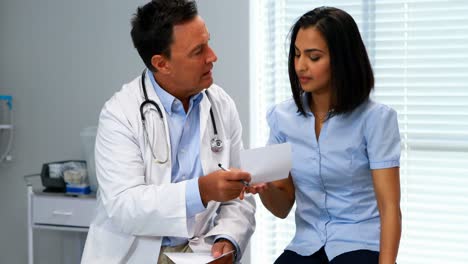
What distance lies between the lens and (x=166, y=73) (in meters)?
2.02

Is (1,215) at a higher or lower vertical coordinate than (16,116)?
lower

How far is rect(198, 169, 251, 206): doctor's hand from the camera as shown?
177 centimetres

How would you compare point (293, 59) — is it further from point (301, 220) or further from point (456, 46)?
point (456, 46)

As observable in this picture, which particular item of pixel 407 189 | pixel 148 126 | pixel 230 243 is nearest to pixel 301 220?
pixel 230 243

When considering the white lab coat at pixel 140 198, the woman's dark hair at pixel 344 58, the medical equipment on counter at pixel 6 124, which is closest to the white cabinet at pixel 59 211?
the medical equipment on counter at pixel 6 124

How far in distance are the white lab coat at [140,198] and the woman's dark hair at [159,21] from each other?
115 millimetres

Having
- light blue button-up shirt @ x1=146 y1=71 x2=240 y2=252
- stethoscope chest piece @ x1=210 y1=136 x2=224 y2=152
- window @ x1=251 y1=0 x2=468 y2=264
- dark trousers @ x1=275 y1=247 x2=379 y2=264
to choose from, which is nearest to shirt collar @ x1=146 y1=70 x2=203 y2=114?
light blue button-up shirt @ x1=146 y1=71 x2=240 y2=252

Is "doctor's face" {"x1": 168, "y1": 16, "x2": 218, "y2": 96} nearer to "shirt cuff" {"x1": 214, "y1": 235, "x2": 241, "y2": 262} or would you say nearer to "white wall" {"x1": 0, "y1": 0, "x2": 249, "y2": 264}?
"shirt cuff" {"x1": 214, "y1": 235, "x2": 241, "y2": 262}

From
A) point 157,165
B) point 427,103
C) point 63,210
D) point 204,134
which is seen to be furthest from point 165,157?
point 427,103

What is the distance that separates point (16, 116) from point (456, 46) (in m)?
2.18

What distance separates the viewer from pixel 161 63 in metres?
2.01

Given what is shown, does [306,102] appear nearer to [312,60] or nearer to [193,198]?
[312,60]

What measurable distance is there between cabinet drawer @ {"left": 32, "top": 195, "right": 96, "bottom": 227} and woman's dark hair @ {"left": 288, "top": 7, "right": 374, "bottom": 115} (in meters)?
1.45

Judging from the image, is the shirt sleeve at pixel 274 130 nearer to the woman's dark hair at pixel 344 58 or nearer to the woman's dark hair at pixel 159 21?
the woman's dark hair at pixel 344 58
